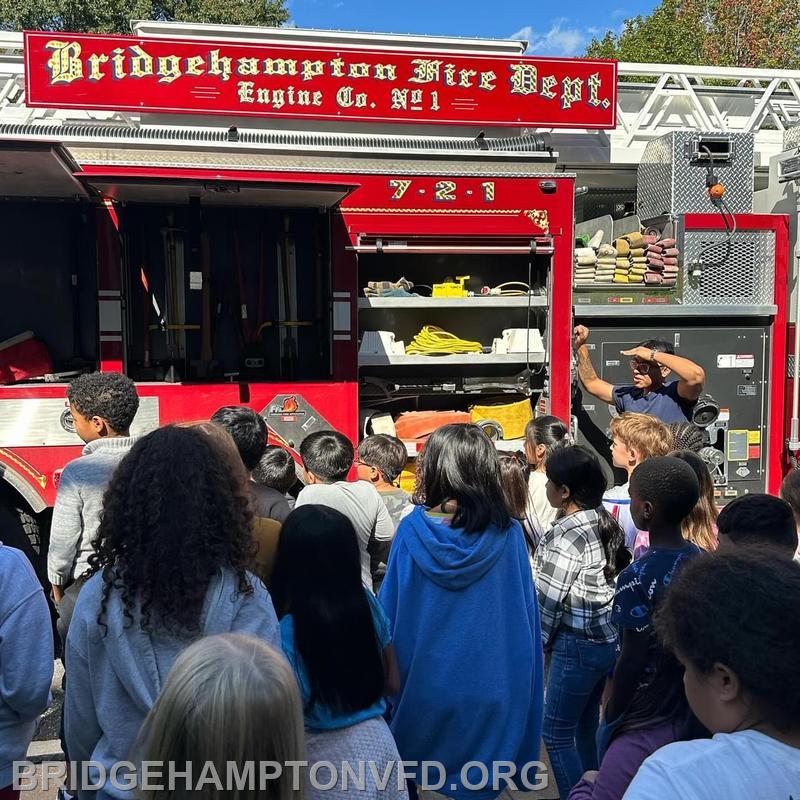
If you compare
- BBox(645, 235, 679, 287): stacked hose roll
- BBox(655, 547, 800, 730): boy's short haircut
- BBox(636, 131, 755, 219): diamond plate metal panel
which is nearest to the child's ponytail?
BBox(655, 547, 800, 730): boy's short haircut

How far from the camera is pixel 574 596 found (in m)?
2.74

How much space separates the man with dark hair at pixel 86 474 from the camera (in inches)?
108

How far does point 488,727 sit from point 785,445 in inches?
187

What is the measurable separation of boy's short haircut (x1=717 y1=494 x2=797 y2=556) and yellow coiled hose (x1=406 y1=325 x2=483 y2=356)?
3.36 meters

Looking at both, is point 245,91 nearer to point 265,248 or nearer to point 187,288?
point 265,248

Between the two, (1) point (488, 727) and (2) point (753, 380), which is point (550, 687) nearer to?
(1) point (488, 727)

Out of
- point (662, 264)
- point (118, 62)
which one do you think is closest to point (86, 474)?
point (118, 62)

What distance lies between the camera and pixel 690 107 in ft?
26.4

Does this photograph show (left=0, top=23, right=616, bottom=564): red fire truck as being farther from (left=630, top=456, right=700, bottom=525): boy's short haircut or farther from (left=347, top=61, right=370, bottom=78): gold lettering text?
(left=630, top=456, right=700, bottom=525): boy's short haircut

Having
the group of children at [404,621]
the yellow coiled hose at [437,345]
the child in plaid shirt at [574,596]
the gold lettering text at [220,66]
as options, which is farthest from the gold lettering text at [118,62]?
the child in plaid shirt at [574,596]

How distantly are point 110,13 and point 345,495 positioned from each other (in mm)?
26154

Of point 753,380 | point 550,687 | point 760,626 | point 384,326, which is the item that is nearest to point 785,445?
point 753,380

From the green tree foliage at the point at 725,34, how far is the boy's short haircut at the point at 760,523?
2416cm

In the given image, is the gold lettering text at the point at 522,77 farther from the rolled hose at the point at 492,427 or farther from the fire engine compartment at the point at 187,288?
the rolled hose at the point at 492,427
